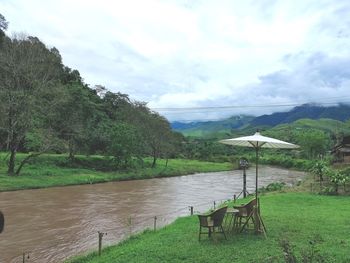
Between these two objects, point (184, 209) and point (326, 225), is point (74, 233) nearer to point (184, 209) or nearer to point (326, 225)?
point (184, 209)

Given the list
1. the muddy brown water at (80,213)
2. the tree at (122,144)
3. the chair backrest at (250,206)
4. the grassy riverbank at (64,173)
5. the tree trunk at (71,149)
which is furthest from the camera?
the tree at (122,144)

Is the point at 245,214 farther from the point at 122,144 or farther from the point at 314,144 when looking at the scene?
the point at 314,144

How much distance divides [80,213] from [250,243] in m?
13.3

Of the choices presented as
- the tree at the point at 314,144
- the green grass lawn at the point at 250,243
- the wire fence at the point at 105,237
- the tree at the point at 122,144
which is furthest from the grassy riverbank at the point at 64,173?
the tree at the point at 314,144

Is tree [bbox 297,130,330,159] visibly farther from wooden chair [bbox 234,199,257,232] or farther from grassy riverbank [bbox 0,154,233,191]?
wooden chair [bbox 234,199,257,232]

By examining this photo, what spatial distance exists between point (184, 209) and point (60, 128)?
23.9 m

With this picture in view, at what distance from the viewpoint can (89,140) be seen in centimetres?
4984

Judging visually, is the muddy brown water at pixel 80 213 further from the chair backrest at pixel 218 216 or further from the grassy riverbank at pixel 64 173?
the chair backrest at pixel 218 216

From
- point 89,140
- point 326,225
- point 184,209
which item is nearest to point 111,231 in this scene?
point 184,209

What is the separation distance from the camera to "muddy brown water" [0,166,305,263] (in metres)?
14.5

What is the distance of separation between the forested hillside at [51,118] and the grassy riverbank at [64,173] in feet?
4.27

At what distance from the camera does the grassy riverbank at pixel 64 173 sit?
32.0m

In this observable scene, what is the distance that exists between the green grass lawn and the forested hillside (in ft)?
78.7

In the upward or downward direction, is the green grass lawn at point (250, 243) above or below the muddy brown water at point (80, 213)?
above
